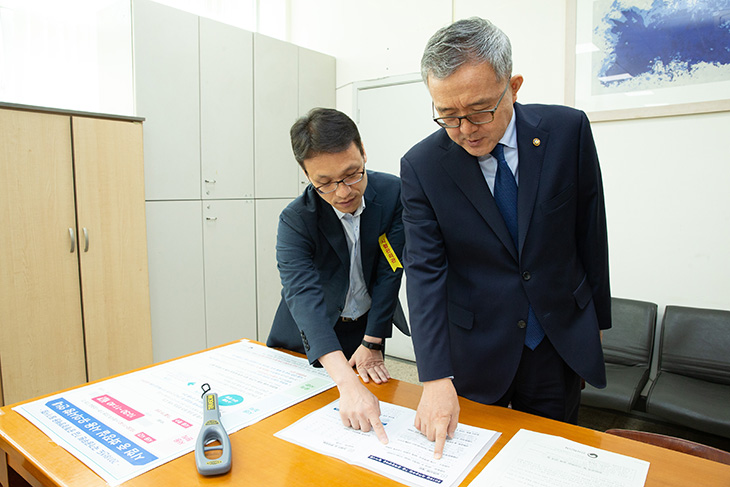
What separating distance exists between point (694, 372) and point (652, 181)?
3.84ft

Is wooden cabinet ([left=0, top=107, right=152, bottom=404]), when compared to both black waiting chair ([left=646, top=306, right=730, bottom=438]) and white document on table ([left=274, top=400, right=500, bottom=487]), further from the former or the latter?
black waiting chair ([left=646, top=306, right=730, bottom=438])

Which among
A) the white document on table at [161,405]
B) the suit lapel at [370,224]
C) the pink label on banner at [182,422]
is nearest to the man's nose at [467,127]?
the suit lapel at [370,224]

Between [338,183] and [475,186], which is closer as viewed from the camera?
[475,186]

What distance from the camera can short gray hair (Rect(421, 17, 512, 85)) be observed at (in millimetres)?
1123

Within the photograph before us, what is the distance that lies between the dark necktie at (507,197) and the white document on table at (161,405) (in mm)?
613

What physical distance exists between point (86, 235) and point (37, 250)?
0.86ft

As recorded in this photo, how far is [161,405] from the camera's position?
1.35m

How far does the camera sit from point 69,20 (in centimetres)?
344

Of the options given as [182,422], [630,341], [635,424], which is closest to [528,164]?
[182,422]

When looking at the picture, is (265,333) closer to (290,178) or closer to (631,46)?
(290,178)

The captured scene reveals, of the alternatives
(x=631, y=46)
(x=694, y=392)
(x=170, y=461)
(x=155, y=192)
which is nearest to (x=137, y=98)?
(x=155, y=192)

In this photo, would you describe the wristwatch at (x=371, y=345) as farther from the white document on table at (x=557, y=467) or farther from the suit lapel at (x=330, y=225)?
the white document on table at (x=557, y=467)

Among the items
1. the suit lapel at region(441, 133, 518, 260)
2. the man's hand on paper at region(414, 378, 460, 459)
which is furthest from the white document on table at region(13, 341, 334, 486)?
the suit lapel at region(441, 133, 518, 260)

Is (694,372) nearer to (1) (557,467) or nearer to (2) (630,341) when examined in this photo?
(2) (630,341)
